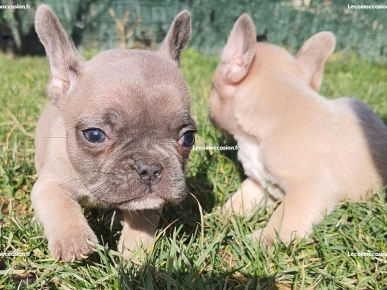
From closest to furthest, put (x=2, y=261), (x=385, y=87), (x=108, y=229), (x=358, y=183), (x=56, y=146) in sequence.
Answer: (x=2, y=261)
(x=56, y=146)
(x=108, y=229)
(x=358, y=183)
(x=385, y=87)

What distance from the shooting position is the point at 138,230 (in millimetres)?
3012

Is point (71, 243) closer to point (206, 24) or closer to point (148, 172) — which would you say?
point (148, 172)

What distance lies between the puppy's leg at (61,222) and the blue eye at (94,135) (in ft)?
1.42

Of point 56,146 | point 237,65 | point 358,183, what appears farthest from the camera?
point 237,65

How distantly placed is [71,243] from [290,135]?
188cm

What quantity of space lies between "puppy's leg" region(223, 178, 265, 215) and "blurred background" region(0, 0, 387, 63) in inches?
341

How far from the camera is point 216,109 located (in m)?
4.35

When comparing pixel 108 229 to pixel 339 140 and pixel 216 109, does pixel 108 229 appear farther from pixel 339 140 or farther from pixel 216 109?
pixel 339 140

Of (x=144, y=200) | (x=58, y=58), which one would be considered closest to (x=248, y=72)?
(x=58, y=58)

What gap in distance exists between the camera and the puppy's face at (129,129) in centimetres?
263

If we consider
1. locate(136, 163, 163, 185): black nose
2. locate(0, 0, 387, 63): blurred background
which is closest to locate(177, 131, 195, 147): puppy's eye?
locate(136, 163, 163, 185): black nose

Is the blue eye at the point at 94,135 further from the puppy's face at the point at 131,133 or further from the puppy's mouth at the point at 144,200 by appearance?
the puppy's mouth at the point at 144,200

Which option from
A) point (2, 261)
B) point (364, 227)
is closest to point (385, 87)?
point (364, 227)

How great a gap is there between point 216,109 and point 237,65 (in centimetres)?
45
